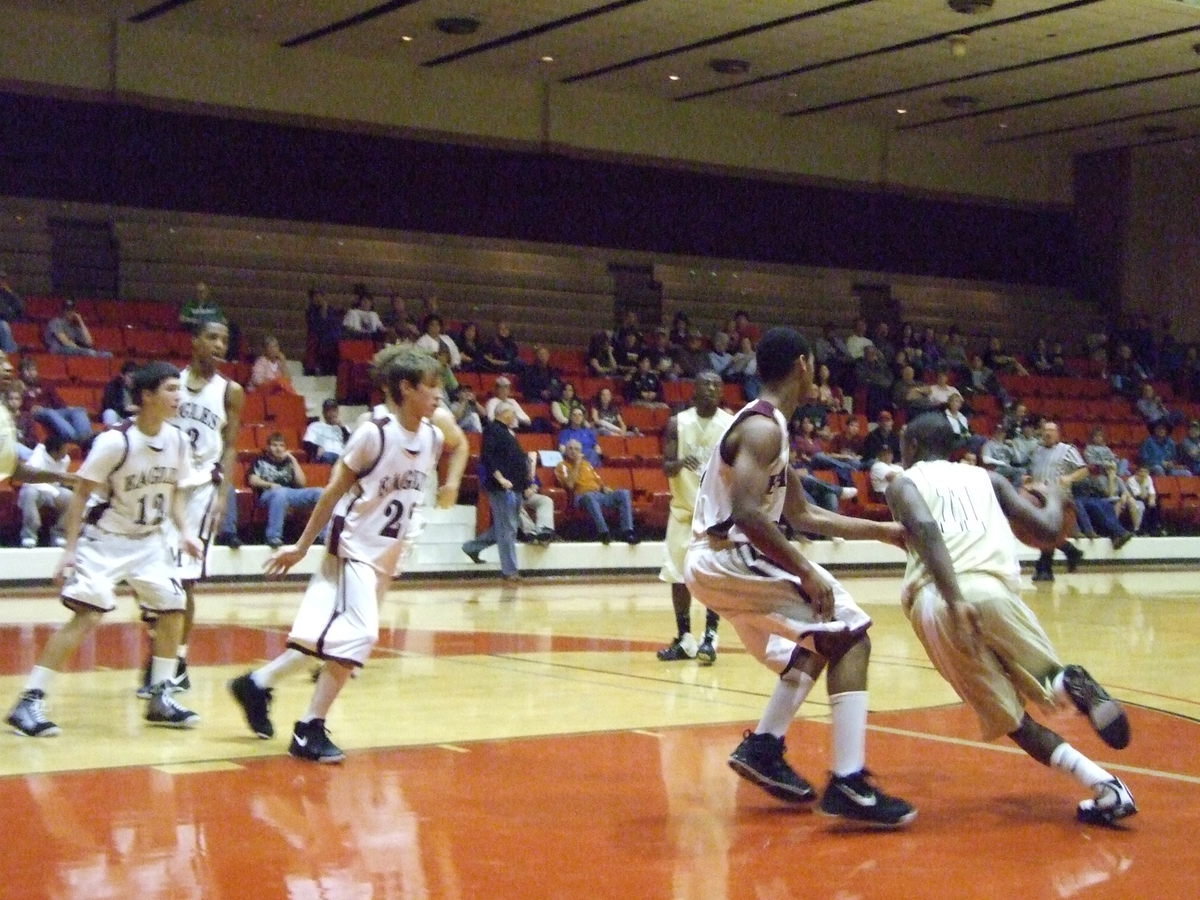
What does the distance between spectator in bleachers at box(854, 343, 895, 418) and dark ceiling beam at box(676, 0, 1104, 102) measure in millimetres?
4026

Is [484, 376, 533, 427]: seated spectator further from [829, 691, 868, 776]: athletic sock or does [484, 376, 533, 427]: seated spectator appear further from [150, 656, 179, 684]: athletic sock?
[829, 691, 868, 776]: athletic sock

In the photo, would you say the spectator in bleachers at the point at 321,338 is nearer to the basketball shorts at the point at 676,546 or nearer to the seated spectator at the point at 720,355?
the seated spectator at the point at 720,355

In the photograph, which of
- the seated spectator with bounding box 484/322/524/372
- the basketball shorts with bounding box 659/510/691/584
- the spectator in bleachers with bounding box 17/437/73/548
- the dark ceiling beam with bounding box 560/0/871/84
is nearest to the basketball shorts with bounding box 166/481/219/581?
the basketball shorts with bounding box 659/510/691/584

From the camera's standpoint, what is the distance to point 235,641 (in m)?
10.1

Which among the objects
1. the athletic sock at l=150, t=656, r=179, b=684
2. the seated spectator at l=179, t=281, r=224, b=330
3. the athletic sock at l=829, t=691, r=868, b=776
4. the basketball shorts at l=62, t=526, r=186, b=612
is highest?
the seated spectator at l=179, t=281, r=224, b=330

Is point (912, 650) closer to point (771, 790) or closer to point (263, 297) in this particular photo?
point (771, 790)

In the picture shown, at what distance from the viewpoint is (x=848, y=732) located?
5.21 m

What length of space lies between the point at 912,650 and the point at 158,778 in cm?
571

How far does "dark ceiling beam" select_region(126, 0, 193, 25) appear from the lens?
768 inches

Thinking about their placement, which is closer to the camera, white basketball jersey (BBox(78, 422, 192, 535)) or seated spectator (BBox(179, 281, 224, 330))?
white basketball jersey (BBox(78, 422, 192, 535))

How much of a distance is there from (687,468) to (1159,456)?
15092 millimetres

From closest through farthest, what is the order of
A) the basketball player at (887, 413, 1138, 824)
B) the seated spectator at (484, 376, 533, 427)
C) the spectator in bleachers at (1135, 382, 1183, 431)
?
the basketball player at (887, 413, 1138, 824), the seated spectator at (484, 376, 533, 427), the spectator in bleachers at (1135, 382, 1183, 431)

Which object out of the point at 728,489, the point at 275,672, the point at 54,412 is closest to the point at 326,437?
the point at 54,412

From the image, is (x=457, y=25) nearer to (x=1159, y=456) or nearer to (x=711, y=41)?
(x=711, y=41)
